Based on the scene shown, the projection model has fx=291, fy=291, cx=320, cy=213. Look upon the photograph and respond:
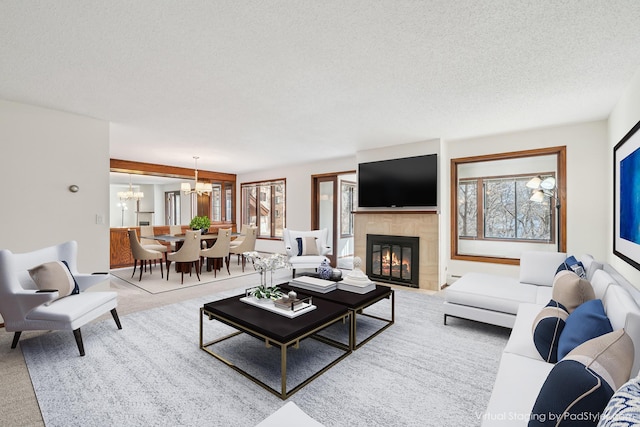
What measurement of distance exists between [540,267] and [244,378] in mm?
3479

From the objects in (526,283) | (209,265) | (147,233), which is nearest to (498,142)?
(526,283)

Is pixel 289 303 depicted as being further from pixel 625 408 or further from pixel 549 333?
pixel 625 408

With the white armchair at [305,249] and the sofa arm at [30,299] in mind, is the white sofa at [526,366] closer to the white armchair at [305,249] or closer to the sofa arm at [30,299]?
the sofa arm at [30,299]

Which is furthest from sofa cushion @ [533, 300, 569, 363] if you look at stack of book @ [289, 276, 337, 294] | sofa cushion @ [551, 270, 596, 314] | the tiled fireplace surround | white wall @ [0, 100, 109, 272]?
white wall @ [0, 100, 109, 272]

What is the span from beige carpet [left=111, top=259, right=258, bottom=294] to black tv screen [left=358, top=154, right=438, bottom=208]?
2.95m

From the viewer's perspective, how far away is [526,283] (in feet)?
11.5

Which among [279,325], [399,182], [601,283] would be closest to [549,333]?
[601,283]

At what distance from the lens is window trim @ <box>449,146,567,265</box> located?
4.01 metres

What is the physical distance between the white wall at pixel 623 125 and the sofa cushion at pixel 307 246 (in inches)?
164

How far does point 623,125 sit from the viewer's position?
2846 millimetres

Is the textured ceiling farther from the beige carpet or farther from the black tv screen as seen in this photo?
the beige carpet

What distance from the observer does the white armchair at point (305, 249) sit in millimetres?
5387

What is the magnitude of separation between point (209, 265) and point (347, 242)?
3303mm

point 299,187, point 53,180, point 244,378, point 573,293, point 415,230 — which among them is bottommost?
point 244,378
